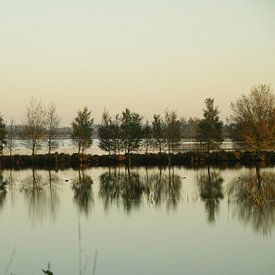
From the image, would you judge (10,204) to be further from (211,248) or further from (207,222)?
(211,248)

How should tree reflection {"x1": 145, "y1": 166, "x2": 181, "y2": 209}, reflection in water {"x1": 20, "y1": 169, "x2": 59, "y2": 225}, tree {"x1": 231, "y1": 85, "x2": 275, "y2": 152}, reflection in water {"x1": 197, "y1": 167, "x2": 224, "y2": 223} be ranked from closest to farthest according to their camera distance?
reflection in water {"x1": 197, "y1": 167, "x2": 224, "y2": 223}, reflection in water {"x1": 20, "y1": 169, "x2": 59, "y2": 225}, tree reflection {"x1": 145, "y1": 166, "x2": 181, "y2": 209}, tree {"x1": 231, "y1": 85, "x2": 275, "y2": 152}

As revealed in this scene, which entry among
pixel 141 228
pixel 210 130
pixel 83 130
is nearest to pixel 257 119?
pixel 210 130

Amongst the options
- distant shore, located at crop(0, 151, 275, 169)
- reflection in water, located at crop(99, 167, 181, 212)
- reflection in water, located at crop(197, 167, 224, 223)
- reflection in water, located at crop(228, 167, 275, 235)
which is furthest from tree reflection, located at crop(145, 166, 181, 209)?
distant shore, located at crop(0, 151, 275, 169)

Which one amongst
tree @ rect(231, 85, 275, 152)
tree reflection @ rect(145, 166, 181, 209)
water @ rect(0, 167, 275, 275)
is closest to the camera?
water @ rect(0, 167, 275, 275)

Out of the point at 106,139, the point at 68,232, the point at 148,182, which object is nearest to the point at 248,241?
the point at 68,232

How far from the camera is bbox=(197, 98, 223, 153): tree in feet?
149

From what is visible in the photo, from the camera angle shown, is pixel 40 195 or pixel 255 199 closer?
pixel 255 199

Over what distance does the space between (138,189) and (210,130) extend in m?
22.6

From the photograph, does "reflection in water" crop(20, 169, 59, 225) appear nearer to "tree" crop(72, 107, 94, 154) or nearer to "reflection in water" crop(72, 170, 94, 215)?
"reflection in water" crop(72, 170, 94, 215)

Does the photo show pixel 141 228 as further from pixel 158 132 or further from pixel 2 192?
pixel 158 132

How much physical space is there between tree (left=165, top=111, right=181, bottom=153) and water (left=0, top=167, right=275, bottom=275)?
21.7m

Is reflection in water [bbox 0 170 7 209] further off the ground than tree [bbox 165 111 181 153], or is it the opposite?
tree [bbox 165 111 181 153]

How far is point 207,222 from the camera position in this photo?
1559 centimetres

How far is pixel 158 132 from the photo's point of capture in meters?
47.7
